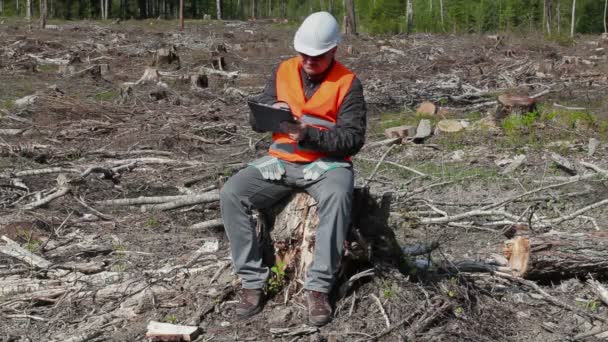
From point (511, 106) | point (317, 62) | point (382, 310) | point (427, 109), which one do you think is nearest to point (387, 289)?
point (382, 310)

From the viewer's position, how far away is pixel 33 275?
5887 millimetres

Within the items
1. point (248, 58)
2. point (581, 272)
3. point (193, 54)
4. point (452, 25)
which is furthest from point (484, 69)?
point (452, 25)

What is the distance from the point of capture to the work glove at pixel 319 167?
183 inches

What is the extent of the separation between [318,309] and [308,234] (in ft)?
1.46

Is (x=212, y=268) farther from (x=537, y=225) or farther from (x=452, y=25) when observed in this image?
(x=452, y=25)

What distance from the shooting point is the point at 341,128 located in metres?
4.63

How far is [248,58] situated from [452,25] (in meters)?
18.9

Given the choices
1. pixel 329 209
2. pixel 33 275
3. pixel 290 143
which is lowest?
pixel 33 275

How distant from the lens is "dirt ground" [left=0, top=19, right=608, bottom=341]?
4867 mm

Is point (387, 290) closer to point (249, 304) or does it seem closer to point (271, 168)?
point (249, 304)

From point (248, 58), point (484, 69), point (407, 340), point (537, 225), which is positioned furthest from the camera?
point (248, 58)

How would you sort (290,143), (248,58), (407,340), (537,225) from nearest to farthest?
(407,340), (290,143), (537,225), (248,58)

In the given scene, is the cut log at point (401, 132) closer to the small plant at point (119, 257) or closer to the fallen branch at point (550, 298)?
the small plant at point (119, 257)

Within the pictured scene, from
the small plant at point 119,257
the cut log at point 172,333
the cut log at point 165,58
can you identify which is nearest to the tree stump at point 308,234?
the cut log at point 172,333
